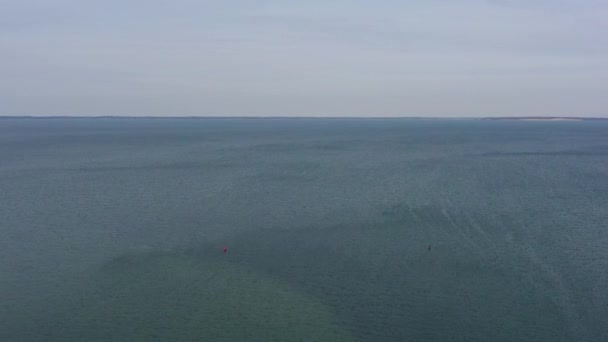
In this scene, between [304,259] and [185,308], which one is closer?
[185,308]

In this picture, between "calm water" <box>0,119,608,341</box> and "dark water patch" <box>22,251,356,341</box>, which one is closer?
"dark water patch" <box>22,251,356,341</box>

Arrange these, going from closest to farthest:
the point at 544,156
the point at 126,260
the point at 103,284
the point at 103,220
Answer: the point at 103,284 < the point at 126,260 < the point at 103,220 < the point at 544,156

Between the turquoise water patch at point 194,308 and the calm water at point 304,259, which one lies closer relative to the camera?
the turquoise water patch at point 194,308

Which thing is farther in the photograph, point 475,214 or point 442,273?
point 475,214

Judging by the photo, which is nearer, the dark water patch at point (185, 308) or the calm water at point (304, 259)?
the dark water patch at point (185, 308)

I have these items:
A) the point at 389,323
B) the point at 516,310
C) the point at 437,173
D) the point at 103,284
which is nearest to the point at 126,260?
the point at 103,284

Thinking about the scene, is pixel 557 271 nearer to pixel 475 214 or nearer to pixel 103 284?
pixel 475 214

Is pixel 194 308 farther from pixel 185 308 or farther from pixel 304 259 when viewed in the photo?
pixel 304 259

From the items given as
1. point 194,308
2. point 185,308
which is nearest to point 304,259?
point 194,308
